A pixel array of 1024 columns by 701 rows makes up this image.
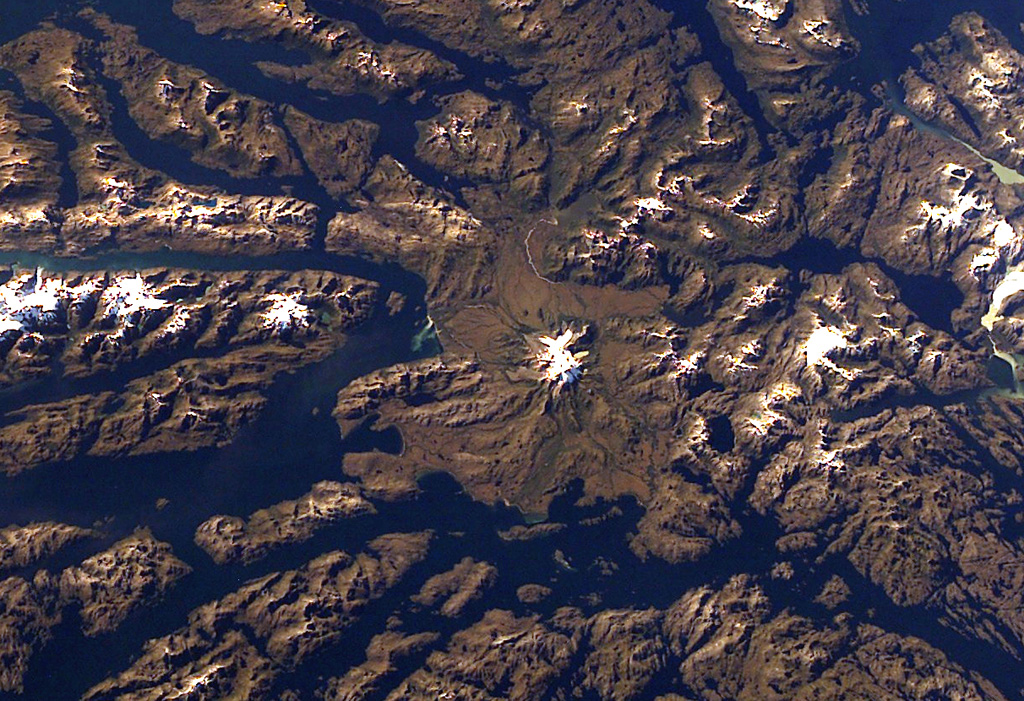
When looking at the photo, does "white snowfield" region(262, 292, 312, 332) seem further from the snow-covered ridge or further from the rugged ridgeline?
the snow-covered ridge

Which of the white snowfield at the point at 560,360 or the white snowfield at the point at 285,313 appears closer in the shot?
the white snowfield at the point at 285,313

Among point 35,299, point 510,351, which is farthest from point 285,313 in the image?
point 510,351

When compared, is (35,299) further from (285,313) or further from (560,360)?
(560,360)

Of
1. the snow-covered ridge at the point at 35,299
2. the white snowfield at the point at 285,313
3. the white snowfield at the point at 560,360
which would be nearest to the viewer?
the snow-covered ridge at the point at 35,299

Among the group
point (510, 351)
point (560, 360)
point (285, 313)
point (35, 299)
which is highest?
point (285, 313)

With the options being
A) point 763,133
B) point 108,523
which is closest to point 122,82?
point 108,523

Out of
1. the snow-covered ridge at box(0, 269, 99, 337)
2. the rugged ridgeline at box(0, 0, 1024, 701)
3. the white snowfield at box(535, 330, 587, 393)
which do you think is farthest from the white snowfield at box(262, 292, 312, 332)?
the white snowfield at box(535, 330, 587, 393)

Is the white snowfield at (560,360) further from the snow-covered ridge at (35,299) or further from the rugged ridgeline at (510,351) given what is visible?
the snow-covered ridge at (35,299)

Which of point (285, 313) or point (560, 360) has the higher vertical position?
point (285, 313)

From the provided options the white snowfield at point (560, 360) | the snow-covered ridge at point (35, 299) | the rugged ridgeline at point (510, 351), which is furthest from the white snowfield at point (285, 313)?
the white snowfield at point (560, 360)
